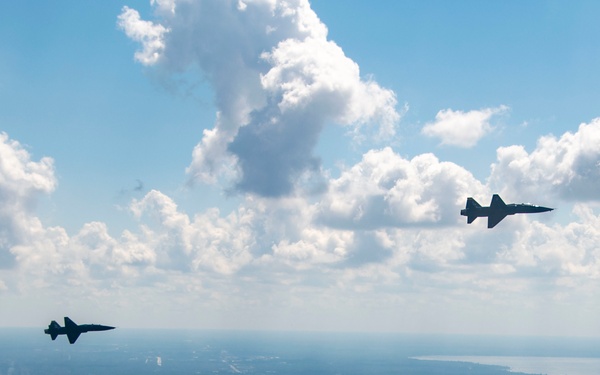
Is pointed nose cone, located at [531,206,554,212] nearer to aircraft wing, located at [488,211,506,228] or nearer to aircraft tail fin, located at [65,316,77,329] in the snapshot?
aircraft wing, located at [488,211,506,228]

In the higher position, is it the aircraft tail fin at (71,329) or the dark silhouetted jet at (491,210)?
the dark silhouetted jet at (491,210)

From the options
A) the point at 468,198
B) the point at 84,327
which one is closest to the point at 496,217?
the point at 468,198

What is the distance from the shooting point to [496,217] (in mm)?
87562

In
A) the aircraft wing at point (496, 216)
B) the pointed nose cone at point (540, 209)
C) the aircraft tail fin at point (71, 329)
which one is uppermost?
the pointed nose cone at point (540, 209)

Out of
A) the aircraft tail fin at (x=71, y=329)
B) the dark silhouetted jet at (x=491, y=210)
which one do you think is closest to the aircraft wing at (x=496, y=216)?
the dark silhouetted jet at (x=491, y=210)

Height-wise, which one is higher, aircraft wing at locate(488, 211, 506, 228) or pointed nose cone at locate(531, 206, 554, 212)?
pointed nose cone at locate(531, 206, 554, 212)

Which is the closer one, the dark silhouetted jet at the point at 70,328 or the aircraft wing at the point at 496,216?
the aircraft wing at the point at 496,216

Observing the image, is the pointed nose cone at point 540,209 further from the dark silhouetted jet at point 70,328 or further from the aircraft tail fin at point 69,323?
the aircraft tail fin at point 69,323

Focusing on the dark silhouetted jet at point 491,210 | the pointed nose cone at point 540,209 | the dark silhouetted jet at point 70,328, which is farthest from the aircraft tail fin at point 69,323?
the pointed nose cone at point 540,209

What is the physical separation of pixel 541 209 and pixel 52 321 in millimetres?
89061

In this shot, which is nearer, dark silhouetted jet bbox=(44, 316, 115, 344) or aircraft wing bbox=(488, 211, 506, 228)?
aircraft wing bbox=(488, 211, 506, 228)

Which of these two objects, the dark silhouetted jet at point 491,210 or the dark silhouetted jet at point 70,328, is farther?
the dark silhouetted jet at point 70,328

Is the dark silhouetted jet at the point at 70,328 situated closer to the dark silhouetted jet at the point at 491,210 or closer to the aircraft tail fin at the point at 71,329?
the aircraft tail fin at the point at 71,329

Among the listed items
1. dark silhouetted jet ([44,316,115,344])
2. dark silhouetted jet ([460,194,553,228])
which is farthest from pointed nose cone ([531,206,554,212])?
dark silhouetted jet ([44,316,115,344])
